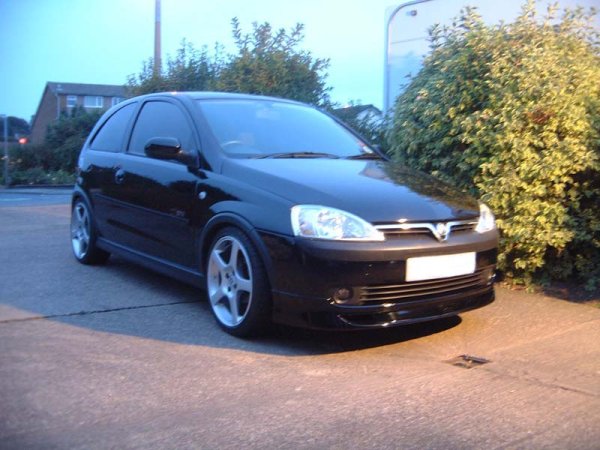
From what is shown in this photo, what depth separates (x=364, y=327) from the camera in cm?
436

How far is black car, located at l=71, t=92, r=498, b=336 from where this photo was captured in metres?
4.34

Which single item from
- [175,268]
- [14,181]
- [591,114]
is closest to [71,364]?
[175,268]

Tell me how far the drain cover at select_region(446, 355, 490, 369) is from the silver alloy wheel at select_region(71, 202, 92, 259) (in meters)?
3.94

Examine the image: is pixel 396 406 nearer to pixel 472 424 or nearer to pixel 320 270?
pixel 472 424

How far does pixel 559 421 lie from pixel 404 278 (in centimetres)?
120

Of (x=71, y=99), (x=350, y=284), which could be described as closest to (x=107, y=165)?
(x=350, y=284)

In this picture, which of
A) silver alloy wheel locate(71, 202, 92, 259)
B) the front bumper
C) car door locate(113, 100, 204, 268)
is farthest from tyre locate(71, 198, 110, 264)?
the front bumper

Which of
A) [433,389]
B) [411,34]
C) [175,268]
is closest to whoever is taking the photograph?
[433,389]

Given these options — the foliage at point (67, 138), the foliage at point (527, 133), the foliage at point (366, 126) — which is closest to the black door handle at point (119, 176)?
the foliage at point (527, 133)

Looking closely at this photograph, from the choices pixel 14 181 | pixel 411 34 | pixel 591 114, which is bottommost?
pixel 14 181

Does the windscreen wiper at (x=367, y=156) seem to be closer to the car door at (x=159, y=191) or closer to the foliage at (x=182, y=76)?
the car door at (x=159, y=191)

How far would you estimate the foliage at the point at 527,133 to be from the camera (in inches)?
235

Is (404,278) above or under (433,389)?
above

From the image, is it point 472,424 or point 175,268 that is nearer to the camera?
point 472,424
